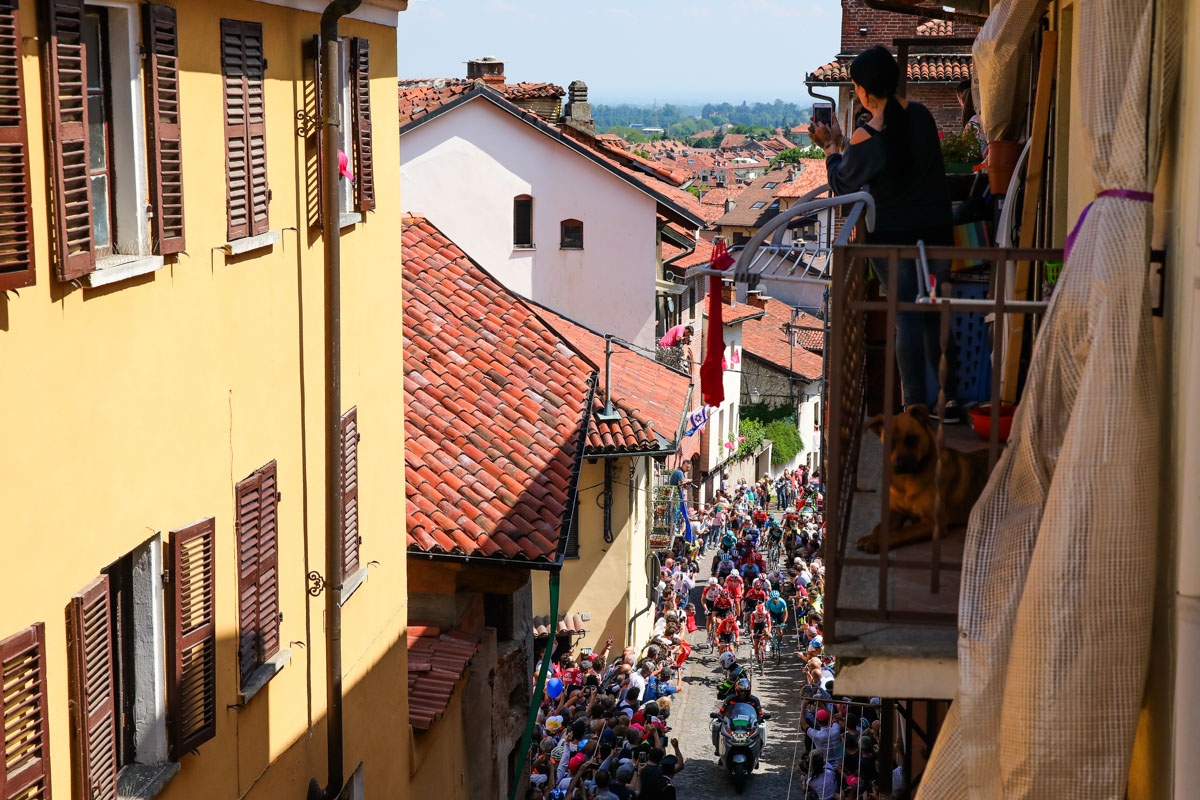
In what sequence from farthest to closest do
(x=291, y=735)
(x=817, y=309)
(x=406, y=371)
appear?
(x=817, y=309) → (x=406, y=371) → (x=291, y=735)

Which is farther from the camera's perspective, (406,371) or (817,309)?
(817,309)

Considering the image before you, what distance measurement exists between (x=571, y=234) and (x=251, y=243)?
2247 centimetres

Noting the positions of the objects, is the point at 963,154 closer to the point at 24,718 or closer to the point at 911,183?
the point at 911,183

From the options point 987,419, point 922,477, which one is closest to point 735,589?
point 987,419

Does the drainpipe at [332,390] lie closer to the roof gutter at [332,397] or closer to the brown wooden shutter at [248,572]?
the roof gutter at [332,397]

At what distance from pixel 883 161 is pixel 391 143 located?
543 cm

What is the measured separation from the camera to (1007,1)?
754cm

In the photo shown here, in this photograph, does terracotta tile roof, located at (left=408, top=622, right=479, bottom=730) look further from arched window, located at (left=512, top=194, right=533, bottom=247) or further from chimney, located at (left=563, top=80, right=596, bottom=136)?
chimney, located at (left=563, top=80, right=596, bottom=136)

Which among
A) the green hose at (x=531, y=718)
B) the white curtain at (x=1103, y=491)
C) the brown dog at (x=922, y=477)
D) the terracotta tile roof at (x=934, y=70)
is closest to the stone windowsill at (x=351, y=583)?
the green hose at (x=531, y=718)

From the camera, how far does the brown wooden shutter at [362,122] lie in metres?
10.1

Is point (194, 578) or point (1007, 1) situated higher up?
point (1007, 1)

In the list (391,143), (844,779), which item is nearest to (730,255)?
(391,143)

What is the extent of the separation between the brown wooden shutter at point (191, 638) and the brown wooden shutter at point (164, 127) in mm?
1451

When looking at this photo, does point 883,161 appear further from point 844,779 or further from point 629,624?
point 629,624
